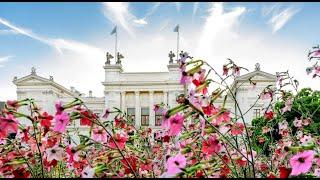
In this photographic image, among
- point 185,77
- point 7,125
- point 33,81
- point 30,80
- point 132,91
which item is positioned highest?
point 30,80

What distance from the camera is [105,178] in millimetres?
1616

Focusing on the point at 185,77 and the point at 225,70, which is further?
the point at 225,70

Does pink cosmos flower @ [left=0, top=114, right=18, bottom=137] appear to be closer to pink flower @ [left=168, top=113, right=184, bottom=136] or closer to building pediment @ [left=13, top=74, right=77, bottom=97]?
pink flower @ [left=168, top=113, right=184, bottom=136]

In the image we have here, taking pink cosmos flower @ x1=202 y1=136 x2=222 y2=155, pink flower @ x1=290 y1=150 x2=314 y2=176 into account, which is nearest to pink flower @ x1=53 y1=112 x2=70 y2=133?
pink cosmos flower @ x1=202 y1=136 x2=222 y2=155

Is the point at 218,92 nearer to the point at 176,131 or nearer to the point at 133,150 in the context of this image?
the point at 176,131

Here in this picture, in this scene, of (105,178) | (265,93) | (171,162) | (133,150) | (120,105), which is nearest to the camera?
(171,162)

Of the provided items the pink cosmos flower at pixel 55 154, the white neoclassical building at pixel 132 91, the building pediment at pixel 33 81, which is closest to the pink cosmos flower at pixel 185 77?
the pink cosmos flower at pixel 55 154

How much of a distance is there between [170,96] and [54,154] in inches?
1581

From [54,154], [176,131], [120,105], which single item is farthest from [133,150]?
[120,105]

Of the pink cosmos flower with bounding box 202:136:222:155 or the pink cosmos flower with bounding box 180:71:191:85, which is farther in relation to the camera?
the pink cosmos flower with bounding box 202:136:222:155

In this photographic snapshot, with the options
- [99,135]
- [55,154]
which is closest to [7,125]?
[55,154]

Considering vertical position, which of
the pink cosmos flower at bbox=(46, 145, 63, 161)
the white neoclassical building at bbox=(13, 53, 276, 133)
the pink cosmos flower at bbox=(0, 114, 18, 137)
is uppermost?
the white neoclassical building at bbox=(13, 53, 276, 133)

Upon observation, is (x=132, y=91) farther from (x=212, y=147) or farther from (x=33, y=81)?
(x=212, y=147)

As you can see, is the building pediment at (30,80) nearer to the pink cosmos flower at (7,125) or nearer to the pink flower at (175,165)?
the pink cosmos flower at (7,125)
